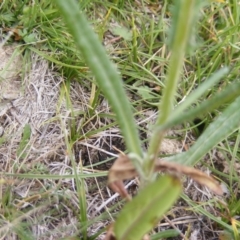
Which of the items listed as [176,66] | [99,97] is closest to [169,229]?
[99,97]

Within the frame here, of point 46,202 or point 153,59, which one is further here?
point 153,59

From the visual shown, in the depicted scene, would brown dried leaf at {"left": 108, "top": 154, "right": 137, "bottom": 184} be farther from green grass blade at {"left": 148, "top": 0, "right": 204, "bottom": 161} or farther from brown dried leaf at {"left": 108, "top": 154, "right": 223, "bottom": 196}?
green grass blade at {"left": 148, "top": 0, "right": 204, "bottom": 161}

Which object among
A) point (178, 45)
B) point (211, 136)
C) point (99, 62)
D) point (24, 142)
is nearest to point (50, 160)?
point (24, 142)

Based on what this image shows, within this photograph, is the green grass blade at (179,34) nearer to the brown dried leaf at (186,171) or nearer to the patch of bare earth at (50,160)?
the brown dried leaf at (186,171)

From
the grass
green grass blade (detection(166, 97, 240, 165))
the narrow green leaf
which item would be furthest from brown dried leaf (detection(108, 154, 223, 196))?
the narrow green leaf

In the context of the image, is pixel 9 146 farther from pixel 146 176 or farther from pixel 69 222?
pixel 146 176

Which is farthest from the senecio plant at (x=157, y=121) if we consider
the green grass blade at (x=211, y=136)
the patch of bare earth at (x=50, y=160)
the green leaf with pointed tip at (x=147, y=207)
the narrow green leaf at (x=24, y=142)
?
the narrow green leaf at (x=24, y=142)

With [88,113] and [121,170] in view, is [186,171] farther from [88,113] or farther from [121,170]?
[88,113]
